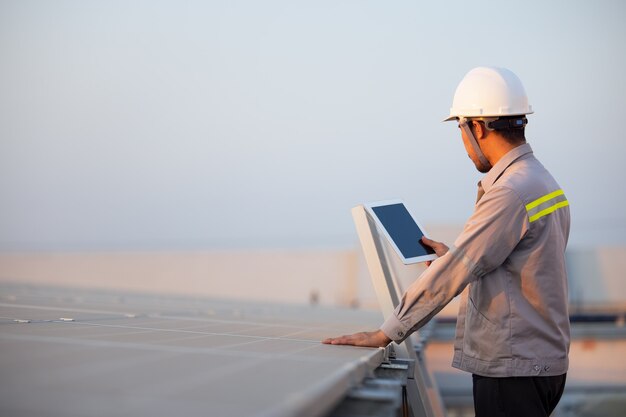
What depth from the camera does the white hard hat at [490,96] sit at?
3.11m

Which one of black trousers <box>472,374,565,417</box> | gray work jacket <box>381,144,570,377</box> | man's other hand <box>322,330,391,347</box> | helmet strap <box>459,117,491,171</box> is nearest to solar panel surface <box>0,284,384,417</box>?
man's other hand <box>322,330,391,347</box>

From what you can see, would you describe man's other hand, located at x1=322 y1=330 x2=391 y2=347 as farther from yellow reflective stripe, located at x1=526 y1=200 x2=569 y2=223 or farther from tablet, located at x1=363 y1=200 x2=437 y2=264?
yellow reflective stripe, located at x1=526 y1=200 x2=569 y2=223

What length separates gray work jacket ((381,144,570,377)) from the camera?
276cm

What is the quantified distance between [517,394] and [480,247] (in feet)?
2.03

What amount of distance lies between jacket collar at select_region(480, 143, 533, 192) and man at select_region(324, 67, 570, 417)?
0.07 feet

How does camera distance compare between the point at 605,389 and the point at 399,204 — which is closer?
the point at 399,204

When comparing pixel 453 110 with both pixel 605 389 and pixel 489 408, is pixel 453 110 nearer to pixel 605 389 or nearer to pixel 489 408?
pixel 489 408

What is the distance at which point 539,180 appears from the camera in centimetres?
285

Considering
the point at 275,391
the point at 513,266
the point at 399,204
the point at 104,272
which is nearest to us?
the point at 275,391

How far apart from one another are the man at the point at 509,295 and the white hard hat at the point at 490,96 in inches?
10.4

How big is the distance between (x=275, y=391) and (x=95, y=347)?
3.27ft

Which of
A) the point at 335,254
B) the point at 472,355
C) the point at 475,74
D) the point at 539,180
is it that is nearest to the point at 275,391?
the point at 472,355

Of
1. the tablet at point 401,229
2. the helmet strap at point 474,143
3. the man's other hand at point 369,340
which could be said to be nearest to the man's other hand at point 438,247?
the tablet at point 401,229

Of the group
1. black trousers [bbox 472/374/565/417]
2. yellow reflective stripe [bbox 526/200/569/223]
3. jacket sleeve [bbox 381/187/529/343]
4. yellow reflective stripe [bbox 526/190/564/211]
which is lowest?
black trousers [bbox 472/374/565/417]
